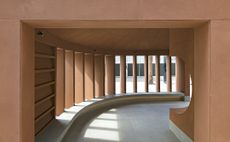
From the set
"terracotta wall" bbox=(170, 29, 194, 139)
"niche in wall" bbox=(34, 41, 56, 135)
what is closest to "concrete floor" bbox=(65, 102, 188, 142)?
"terracotta wall" bbox=(170, 29, 194, 139)

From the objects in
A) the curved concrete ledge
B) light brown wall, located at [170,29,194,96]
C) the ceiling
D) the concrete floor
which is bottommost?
the concrete floor

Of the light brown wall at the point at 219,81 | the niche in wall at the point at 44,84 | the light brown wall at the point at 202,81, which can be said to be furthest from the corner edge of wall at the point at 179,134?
the niche in wall at the point at 44,84

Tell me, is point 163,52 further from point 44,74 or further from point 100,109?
point 44,74

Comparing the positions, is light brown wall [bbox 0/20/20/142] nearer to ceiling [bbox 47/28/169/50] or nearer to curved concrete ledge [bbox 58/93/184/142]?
curved concrete ledge [bbox 58/93/184/142]

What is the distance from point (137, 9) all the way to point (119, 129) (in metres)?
4.78

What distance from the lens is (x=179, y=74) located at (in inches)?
569

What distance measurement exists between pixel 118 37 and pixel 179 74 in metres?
5.00

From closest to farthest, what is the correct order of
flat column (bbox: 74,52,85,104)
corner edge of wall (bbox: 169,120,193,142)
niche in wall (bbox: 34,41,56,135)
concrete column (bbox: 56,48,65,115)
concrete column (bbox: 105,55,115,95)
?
corner edge of wall (bbox: 169,120,193,142) → niche in wall (bbox: 34,41,56,135) → concrete column (bbox: 56,48,65,115) → flat column (bbox: 74,52,85,104) → concrete column (bbox: 105,55,115,95)

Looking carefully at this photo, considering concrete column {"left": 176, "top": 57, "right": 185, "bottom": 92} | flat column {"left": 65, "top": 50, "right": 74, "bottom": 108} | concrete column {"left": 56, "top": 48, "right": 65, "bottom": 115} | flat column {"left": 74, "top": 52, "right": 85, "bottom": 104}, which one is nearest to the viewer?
concrete column {"left": 56, "top": 48, "right": 65, "bottom": 115}

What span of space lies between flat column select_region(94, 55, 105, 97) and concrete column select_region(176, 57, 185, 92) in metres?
4.27

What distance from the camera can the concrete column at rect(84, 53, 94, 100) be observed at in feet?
39.6

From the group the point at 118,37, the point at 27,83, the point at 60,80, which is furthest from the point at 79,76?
the point at 27,83

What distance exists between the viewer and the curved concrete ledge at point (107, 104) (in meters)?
7.54

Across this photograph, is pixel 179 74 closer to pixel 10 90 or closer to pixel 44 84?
pixel 44 84
